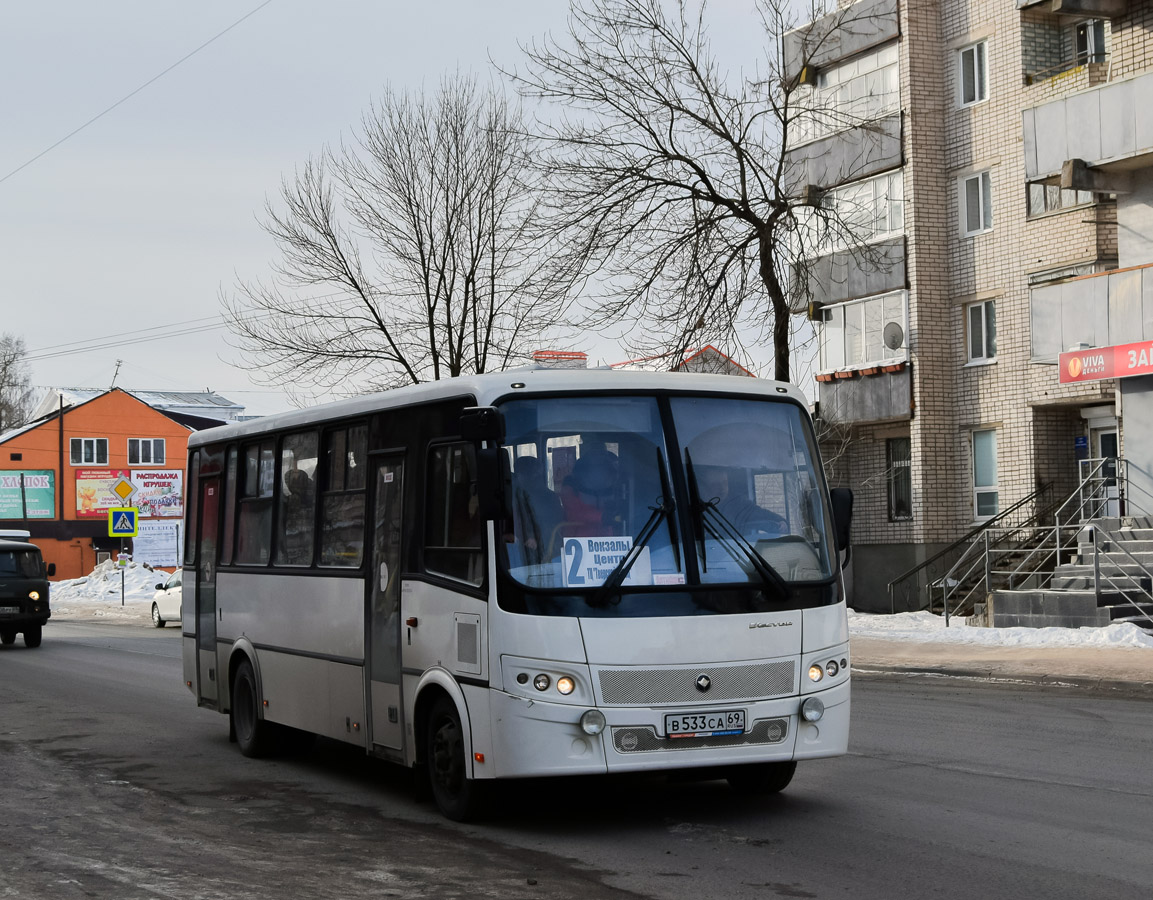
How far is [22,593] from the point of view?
29.8m

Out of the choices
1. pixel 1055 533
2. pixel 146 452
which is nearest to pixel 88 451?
pixel 146 452

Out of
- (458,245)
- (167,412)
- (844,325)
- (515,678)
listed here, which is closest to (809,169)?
(844,325)

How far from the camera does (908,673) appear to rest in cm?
2000

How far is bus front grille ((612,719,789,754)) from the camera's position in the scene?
8431 mm

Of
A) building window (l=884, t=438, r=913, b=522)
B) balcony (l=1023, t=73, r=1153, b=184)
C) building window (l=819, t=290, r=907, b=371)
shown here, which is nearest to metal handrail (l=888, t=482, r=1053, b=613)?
building window (l=884, t=438, r=913, b=522)

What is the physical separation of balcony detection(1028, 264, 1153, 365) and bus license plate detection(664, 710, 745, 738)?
19722 millimetres

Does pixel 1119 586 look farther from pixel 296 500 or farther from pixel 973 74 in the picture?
pixel 296 500

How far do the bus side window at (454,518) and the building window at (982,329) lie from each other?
2503cm

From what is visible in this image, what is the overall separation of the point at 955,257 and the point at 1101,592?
37.5 ft

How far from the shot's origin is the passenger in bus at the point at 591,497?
869 centimetres

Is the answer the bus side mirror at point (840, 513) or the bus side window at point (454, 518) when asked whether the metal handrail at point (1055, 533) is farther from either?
the bus side window at point (454, 518)

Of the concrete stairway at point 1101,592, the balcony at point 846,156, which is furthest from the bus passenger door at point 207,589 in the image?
the balcony at point 846,156

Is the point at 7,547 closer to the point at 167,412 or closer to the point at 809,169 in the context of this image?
the point at 809,169

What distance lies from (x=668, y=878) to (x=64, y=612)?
4541 centimetres
